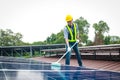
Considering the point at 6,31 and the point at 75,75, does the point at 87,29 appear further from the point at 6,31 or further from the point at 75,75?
the point at 75,75

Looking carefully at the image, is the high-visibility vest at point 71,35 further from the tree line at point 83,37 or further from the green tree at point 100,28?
the green tree at point 100,28

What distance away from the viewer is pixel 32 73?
14.0ft

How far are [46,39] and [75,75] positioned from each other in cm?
9631

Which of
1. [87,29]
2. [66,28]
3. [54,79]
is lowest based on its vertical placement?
[54,79]

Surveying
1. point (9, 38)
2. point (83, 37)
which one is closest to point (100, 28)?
point (83, 37)

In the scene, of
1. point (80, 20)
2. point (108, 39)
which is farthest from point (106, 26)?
point (80, 20)

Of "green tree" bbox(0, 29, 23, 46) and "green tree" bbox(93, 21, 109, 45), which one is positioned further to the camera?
"green tree" bbox(0, 29, 23, 46)

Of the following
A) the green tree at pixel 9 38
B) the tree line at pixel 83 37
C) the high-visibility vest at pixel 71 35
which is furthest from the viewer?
the green tree at pixel 9 38

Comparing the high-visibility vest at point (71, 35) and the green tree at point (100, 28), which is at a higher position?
the green tree at point (100, 28)

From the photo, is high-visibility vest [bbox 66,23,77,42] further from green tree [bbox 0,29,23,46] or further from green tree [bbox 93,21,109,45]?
green tree [bbox 0,29,23,46]

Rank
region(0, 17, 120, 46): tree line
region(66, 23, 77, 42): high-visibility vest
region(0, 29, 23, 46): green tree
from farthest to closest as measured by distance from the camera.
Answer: region(0, 29, 23, 46): green tree
region(0, 17, 120, 46): tree line
region(66, 23, 77, 42): high-visibility vest

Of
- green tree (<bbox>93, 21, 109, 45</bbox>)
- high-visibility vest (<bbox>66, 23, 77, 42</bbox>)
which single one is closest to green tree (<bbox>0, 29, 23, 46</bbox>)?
green tree (<bbox>93, 21, 109, 45</bbox>)

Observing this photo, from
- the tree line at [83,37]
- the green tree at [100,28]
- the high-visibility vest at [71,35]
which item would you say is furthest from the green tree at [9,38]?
the high-visibility vest at [71,35]

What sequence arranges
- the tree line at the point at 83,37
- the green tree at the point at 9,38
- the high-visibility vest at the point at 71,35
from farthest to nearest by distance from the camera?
the green tree at the point at 9,38
the tree line at the point at 83,37
the high-visibility vest at the point at 71,35
